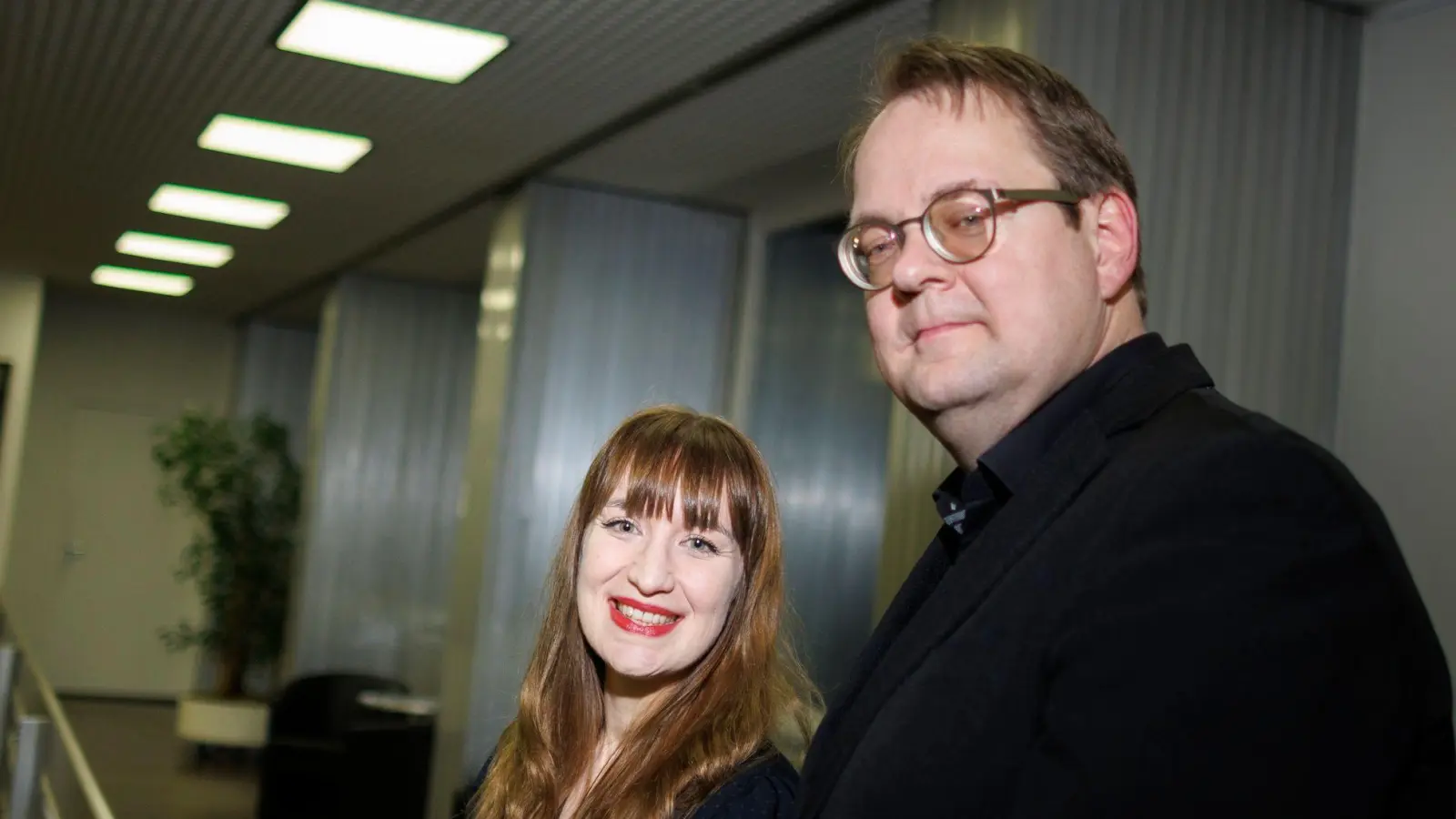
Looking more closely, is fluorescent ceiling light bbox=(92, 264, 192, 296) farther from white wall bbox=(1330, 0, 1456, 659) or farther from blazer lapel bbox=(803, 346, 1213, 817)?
blazer lapel bbox=(803, 346, 1213, 817)

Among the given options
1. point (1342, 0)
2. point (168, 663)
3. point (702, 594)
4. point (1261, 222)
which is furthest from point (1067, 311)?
point (168, 663)

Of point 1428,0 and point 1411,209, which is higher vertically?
point 1428,0

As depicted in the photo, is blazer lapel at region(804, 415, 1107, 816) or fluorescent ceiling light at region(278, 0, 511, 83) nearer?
blazer lapel at region(804, 415, 1107, 816)

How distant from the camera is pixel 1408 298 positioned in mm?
3910

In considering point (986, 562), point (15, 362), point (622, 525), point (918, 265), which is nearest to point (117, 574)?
point (15, 362)

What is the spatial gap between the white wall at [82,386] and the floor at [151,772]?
51.1 inches

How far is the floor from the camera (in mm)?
8992

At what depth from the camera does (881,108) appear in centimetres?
158

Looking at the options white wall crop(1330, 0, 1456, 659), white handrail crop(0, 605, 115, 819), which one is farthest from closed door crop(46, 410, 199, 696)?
white wall crop(1330, 0, 1456, 659)

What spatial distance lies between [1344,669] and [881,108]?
0.79 meters

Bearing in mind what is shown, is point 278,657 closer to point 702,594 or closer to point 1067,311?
point 702,594

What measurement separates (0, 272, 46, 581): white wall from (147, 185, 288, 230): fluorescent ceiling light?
15.4 ft

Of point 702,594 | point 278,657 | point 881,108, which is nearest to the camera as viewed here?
point 881,108

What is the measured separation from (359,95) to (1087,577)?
5417mm
